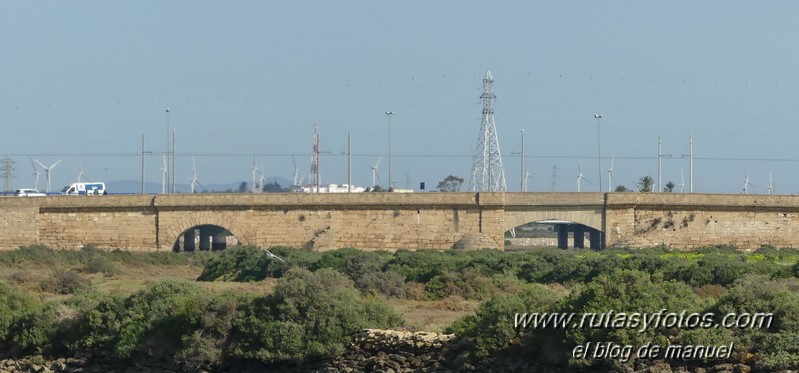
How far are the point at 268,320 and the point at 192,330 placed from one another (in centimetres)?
152

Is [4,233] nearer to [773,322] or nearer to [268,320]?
[268,320]

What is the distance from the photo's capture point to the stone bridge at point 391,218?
170 feet

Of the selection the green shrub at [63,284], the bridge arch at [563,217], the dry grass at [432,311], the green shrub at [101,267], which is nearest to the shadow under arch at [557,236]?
the bridge arch at [563,217]

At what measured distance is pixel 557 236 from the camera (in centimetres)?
10600

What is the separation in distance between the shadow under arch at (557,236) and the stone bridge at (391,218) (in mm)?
1883

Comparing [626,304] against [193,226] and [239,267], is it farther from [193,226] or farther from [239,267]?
[193,226]

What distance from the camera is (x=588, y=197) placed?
52688 millimetres

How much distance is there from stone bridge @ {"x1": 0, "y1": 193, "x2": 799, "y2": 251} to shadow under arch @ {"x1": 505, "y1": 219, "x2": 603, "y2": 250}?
188cm

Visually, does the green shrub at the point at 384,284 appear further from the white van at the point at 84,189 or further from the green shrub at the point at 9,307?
the white van at the point at 84,189

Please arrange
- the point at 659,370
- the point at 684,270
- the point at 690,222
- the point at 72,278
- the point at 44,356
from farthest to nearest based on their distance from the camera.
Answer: the point at 690,222 → the point at 72,278 → the point at 684,270 → the point at 44,356 → the point at 659,370

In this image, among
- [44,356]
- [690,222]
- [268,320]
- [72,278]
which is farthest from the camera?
[690,222]

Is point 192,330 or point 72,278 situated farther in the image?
point 72,278

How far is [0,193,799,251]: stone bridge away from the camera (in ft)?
170

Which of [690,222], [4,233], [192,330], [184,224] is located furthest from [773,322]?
[4,233]
